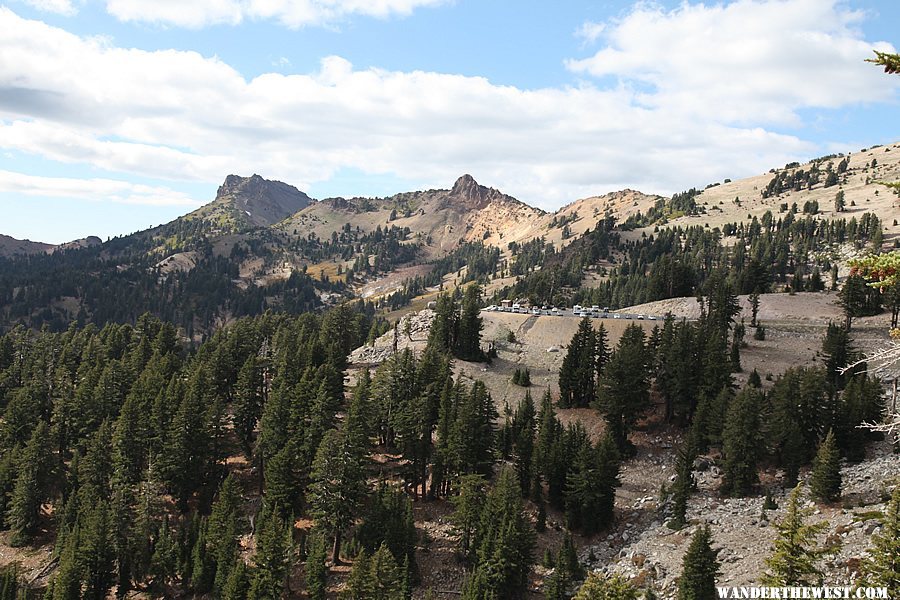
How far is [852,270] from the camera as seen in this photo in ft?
53.4

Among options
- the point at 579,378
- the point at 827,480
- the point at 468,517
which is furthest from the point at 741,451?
the point at 468,517

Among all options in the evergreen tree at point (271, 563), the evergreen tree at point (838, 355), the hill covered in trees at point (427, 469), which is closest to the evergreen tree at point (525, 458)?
the hill covered in trees at point (427, 469)

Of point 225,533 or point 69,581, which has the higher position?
point 225,533

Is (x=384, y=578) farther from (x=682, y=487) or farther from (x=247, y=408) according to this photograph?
(x=247, y=408)

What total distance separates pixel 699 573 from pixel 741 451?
1082 inches

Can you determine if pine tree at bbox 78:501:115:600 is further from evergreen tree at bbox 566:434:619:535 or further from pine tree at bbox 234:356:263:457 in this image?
evergreen tree at bbox 566:434:619:535

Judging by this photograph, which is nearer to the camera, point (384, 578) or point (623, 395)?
point (384, 578)

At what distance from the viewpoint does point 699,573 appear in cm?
4344

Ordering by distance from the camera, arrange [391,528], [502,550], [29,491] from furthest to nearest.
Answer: [29,491], [391,528], [502,550]

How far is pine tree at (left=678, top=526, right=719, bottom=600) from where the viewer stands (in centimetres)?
4284

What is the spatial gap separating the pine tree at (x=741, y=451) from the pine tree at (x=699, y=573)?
2461cm

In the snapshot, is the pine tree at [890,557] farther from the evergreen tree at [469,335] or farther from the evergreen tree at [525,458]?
the evergreen tree at [469,335]

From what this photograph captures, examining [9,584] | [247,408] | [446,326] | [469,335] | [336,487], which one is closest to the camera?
[336,487]

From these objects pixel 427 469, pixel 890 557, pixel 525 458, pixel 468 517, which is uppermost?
pixel 890 557
